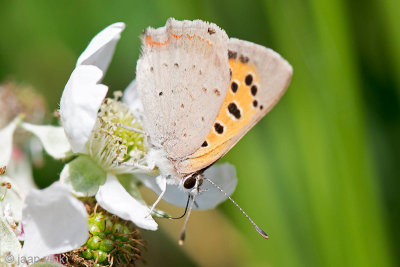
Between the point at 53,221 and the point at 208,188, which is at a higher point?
the point at 53,221

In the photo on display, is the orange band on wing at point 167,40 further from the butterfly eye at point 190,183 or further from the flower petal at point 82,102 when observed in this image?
the butterfly eye at point 190,183

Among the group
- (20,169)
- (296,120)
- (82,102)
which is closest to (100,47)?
(82,102)

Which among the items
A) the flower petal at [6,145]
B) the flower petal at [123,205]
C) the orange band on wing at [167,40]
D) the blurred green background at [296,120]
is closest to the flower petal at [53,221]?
the flower petal at [123,205]

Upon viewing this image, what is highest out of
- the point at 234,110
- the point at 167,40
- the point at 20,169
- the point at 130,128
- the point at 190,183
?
the point at 167,40

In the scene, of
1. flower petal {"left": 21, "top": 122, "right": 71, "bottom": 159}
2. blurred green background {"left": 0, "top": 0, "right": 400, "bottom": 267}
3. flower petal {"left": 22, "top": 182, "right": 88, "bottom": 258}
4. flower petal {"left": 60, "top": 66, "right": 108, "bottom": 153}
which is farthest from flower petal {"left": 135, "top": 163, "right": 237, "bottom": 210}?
blurred green background {"left": 0, "top": 0, "right": 400, "bottom": 267}

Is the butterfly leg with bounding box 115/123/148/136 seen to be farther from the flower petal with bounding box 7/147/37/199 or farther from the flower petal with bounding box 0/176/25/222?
the flower petal with bounding box 7/147/37/199

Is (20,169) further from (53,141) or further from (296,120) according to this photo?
(296,120)
